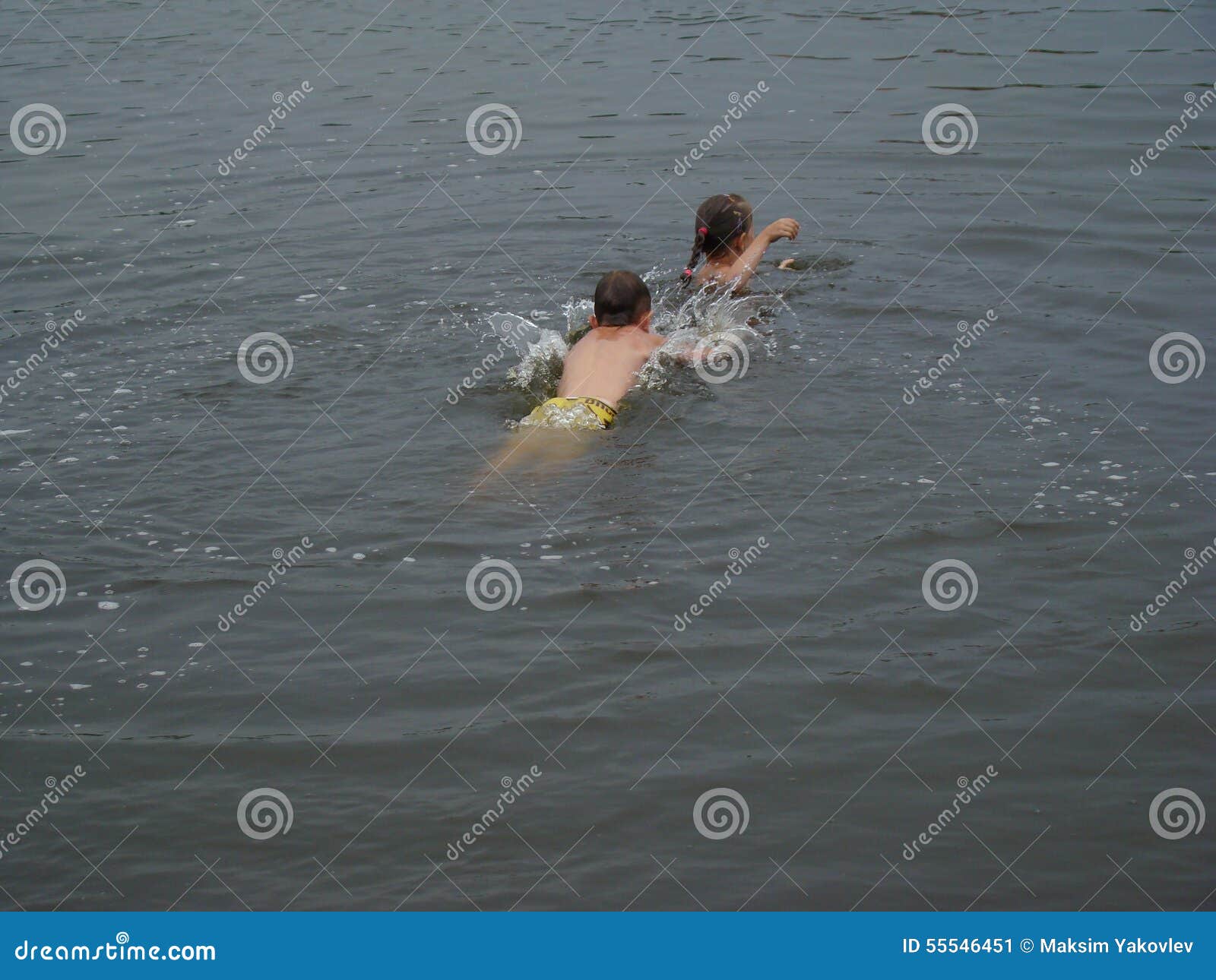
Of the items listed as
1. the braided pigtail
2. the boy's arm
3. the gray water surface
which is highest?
the braided pigtail

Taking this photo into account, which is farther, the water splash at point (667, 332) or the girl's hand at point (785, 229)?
the girl's hand at point (785, 229)

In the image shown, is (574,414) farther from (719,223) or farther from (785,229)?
(719,223)

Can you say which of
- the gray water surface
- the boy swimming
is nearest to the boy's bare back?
the boy swimming

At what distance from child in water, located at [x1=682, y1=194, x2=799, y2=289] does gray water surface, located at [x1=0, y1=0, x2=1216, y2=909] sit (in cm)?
43

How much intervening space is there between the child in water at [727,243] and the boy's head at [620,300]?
4.13 feet

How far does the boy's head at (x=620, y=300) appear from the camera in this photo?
8.59 meters

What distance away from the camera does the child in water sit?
9.77 metres

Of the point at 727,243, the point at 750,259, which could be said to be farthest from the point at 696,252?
the point at 750,259

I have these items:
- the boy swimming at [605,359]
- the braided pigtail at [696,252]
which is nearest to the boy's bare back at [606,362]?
the boy swimming at [605,359]

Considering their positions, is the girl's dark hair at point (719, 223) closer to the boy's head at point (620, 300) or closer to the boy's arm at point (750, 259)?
the boy's arm at point (750, 259)

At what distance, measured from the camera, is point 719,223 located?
9.77 meters

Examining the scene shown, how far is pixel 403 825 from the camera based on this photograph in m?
4.73

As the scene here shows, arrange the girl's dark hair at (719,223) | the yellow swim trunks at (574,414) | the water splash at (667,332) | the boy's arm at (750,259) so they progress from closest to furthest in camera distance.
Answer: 1. the yellow swim trunks at (574,414)
2. the water splash at (667,332)
3. the boy's arm at (750,259)
4. the girl's dark hair at (719,223)

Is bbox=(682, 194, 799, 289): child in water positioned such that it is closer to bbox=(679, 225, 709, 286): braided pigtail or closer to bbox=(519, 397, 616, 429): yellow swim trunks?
bbox=(679, 225, 709, 286): braided pigtail
